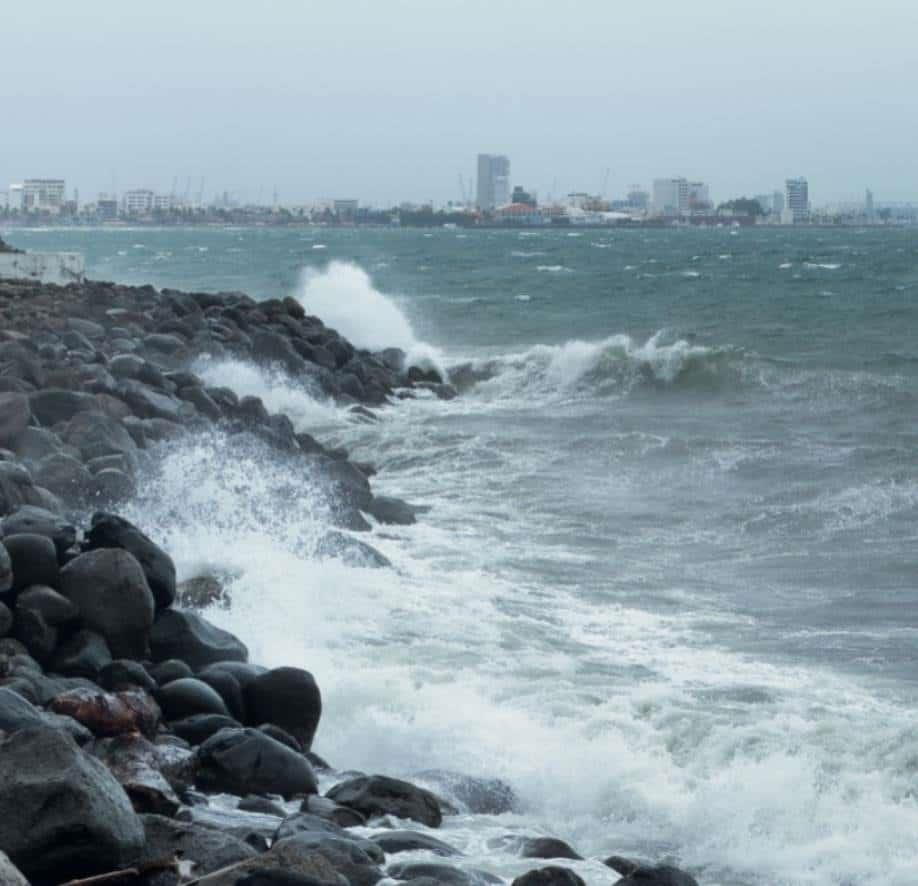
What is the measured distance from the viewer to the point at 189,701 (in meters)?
7.52

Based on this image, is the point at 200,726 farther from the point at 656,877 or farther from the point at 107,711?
the point at 656,877

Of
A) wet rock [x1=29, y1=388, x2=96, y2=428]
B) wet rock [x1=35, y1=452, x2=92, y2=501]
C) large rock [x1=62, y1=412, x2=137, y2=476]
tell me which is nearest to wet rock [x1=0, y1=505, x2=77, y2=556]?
wet rock [x1=35, y1=452, x2=92, y2=501]

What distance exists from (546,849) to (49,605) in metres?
2.78

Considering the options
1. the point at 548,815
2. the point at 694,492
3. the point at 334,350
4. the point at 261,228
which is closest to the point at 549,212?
the point at 261,228

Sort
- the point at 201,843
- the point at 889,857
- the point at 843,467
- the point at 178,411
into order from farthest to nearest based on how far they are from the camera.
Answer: the point at 843,467 → the point at 178,411 → the point at 889,857 → the point at 201,843

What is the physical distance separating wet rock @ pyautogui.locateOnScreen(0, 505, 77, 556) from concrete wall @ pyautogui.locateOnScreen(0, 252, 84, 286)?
18724 mm

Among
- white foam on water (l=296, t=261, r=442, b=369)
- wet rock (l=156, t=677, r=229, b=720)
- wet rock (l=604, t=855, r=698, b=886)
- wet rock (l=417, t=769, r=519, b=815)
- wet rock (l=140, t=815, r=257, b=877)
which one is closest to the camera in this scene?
wet rock (l=140, t=815, r=257, b=877)

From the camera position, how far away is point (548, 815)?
7391 mm

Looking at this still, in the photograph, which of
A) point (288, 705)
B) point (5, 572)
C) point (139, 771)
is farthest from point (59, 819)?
point (5, 572)

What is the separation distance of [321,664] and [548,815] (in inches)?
86.7

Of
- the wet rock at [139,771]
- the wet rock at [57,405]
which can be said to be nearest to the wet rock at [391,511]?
the wet rock at [57,405]

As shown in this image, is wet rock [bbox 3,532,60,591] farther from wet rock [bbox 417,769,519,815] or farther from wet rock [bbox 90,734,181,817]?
wet rock [bbox 417,769,519,815]

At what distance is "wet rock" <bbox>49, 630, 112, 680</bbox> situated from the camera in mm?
7824

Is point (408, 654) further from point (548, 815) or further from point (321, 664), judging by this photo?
point (548, 815)
